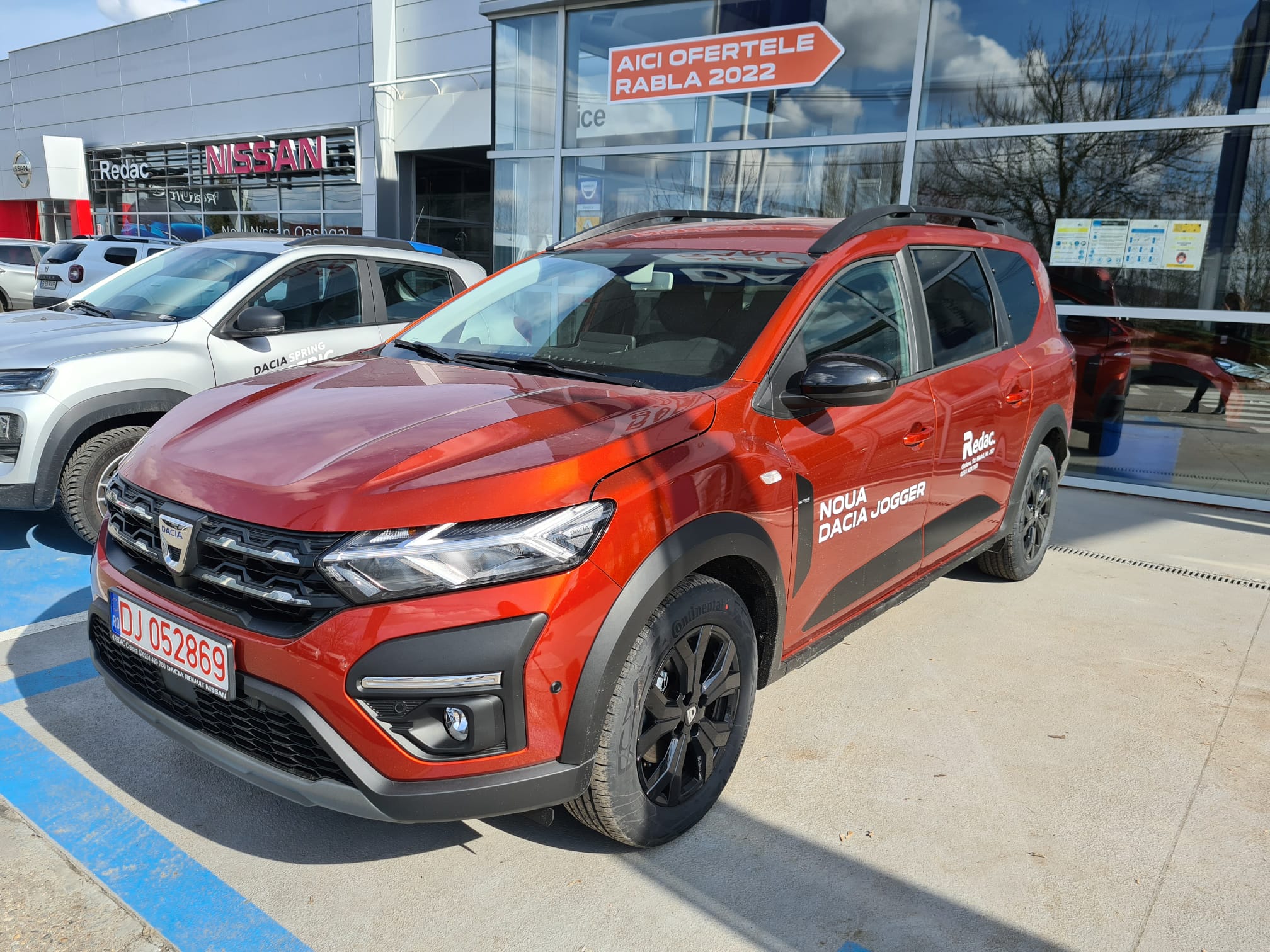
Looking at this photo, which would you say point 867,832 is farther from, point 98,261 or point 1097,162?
point 98,261

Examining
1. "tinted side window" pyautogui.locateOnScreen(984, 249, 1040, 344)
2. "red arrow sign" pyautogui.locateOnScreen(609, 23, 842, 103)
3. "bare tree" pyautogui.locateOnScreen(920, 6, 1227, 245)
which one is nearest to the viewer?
"tinted side window" pyautogui.locateOnScreen(984, 249, 1040, 344)

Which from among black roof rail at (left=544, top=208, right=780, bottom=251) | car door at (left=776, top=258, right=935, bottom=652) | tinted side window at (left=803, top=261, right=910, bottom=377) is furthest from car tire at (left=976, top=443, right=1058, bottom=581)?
black roof rail at (left=544, top=208, right=780, bottom=251)

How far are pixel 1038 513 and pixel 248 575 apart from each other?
4.01m

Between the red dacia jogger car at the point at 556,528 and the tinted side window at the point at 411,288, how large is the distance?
2435 mm

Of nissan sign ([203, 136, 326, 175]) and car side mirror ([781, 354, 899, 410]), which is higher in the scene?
nissan sign ([203, 136, 326, 175])

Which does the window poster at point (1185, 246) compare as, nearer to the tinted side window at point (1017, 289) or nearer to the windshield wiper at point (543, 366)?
the tinted side window at point (1017, 289)

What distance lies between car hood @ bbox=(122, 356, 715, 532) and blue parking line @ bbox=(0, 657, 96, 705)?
1.27m

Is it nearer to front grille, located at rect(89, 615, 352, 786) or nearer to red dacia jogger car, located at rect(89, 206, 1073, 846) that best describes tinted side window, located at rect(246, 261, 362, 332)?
red dacia jogger car, located at rect(89, 206, 1073, 846)

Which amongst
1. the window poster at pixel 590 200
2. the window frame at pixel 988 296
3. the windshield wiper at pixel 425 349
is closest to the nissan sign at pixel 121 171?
the window poster at pixel 590 200

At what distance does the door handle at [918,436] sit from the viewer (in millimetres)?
3236

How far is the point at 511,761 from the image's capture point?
6.84ft

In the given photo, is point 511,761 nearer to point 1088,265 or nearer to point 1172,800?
point 1172,800

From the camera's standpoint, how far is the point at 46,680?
3.40 metres

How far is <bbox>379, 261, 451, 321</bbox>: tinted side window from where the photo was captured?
590 centimetres
